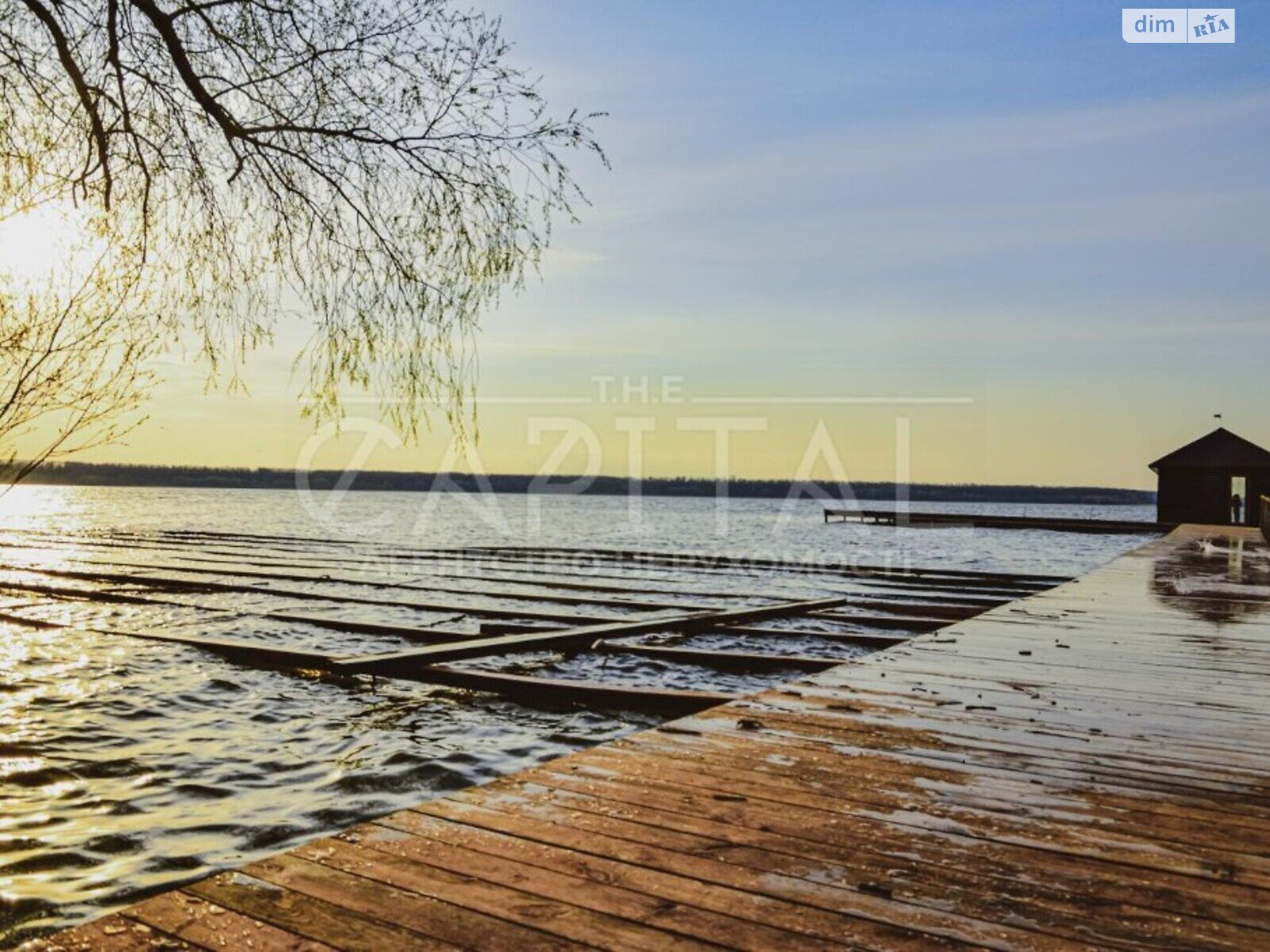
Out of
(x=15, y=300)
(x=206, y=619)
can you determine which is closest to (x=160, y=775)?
(x=15, y=300)

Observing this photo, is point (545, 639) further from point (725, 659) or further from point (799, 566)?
point (799, 566)

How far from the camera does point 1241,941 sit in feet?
7.67

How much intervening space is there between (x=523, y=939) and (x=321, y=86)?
4.34 meters

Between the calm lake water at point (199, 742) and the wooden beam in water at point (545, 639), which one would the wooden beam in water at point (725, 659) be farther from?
the wooden beam in water at point (545, 639)

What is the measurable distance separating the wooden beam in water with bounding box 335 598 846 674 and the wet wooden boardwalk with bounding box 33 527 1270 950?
13.5ft

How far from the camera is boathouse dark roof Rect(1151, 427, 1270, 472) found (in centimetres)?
3516

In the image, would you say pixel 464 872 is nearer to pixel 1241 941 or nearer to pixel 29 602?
pixel 1241 941

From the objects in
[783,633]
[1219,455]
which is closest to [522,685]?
[783,633]

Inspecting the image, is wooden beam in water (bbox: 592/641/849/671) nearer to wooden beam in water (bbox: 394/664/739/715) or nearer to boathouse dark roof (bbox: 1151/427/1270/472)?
wooden beam in water (bbox: 394/664/739/715)

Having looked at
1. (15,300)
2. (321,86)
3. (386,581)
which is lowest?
(386,581)

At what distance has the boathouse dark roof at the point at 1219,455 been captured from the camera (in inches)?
1384

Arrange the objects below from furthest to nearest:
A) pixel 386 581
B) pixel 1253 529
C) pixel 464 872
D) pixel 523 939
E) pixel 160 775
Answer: pixel 1253 529, pixel 386 581, pixel 160 775, pixel 464 872, pixel 523 939

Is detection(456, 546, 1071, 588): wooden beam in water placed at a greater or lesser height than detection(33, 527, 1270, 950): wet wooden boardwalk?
lesser

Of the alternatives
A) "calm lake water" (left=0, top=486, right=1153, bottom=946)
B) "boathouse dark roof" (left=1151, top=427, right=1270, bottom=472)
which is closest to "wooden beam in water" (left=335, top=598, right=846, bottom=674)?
"calm lake water" (left=0, top=486, right=1153, bottom=946)
